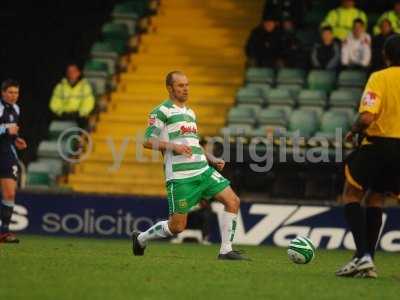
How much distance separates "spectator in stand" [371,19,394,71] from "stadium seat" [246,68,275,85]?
72.2 inches

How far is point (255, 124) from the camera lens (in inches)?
803

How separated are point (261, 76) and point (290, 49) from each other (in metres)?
0.69

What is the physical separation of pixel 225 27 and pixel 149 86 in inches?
82.1

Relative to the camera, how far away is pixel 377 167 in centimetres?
1077

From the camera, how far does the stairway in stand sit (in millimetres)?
21031

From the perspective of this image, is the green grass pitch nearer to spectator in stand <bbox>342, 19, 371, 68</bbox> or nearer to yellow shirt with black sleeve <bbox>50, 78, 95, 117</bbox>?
spectator in stand <bbox>342, 19, 371, 68</bbox>

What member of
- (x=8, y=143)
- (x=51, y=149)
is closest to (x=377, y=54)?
(x=51, y=149)

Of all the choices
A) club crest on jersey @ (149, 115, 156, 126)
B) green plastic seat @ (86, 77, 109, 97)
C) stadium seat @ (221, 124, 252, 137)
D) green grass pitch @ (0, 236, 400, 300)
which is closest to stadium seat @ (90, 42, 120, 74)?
green plastic seat @ (86, 77, 109, 97)

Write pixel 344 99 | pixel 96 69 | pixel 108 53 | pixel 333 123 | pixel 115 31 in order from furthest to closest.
Answer: 1. pixel 115 31
2. pixel 108 53
3. pixel 96 69
4. pixel 344 99
5. pixel 333 123

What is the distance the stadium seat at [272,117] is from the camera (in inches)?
790

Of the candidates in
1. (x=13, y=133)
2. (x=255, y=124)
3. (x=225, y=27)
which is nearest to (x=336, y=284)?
(x=13, y=133)

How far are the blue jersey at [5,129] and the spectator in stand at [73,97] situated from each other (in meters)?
5.36

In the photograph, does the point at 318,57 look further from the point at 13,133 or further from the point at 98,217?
the point at 13,133

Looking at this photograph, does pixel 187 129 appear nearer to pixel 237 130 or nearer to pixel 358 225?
pixel 358 225
